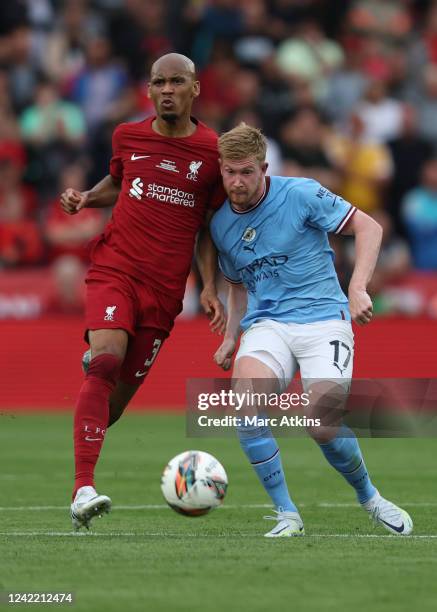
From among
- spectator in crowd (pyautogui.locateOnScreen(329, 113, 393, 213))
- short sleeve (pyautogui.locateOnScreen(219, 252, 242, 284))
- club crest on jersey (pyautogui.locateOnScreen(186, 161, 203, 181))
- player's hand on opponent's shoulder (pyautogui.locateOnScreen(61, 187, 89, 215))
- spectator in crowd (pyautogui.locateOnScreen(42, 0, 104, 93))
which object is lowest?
short sleeve (pyautogui.locateOnScreen(219, 252, 242, 284))

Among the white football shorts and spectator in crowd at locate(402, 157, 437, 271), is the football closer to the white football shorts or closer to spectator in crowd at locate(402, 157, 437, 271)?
the white football shorts

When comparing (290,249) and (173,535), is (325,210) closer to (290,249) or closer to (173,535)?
(290,249)

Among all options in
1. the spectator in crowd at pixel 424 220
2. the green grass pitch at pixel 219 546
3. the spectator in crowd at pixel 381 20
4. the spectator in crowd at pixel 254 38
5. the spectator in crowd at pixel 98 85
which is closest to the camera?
the green grass pitch at pixel 219 546

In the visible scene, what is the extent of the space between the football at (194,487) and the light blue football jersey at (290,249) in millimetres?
1030

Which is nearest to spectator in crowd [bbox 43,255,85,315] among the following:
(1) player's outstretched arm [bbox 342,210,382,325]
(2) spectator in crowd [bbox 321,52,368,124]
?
(2) spectator in crowd [bbox 321,52,368,124]

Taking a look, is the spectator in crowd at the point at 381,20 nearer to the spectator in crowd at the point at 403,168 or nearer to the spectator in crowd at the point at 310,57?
the spectator in crowd at the point at 310,57

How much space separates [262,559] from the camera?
6957mm

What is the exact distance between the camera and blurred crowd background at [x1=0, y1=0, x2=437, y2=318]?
1819cm

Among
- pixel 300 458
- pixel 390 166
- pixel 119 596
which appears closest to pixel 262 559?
pixel 119 596

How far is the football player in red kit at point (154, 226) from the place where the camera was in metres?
8.56

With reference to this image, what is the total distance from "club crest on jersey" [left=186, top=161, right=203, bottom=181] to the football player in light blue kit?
0.94ft

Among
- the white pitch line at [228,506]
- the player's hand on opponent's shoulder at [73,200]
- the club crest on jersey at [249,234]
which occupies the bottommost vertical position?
the white pitch line at [228,506]

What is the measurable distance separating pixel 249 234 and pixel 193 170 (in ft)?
1.98

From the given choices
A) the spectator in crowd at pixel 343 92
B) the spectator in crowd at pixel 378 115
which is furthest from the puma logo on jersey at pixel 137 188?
the spectator in crowd at pixel 343 92
